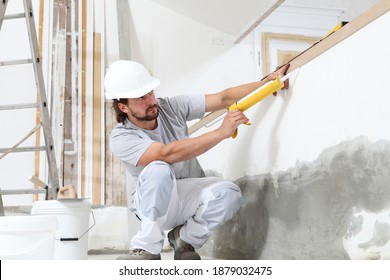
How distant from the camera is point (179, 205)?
2195 millimetres

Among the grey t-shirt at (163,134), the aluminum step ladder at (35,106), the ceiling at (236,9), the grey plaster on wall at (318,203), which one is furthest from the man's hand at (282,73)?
the ceiling at (236,9)

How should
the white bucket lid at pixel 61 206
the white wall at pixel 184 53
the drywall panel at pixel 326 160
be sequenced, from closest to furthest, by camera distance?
1. the drywall panel at pixel 326 160
2. the white bucket lid at pixel 61 206
3. the white wall at pixel 184 53

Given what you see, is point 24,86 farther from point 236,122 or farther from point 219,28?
point 236,122

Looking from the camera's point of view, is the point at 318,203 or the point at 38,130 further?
the point at 38,130

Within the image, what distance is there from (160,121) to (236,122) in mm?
469

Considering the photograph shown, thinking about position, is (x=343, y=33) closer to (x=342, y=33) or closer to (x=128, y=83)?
(x=342, y=33)

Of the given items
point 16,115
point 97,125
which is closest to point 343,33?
point 97,125

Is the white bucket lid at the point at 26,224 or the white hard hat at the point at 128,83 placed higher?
the white hard hat at the point at 128,83

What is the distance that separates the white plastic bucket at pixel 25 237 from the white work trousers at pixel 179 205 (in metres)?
0.42

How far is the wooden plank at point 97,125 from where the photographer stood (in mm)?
3693

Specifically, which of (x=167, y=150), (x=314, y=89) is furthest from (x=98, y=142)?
(x=314, y=89)

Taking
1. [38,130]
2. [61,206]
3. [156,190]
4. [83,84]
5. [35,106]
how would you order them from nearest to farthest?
[156,190] < [61,206] < [35,106] < [38,130] < [83,84]

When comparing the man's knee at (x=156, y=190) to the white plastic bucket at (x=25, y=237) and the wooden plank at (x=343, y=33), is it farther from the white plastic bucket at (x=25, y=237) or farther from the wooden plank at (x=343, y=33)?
the wooden plank at (x=343, y=33)

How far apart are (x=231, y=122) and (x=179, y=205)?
1.69 feet
